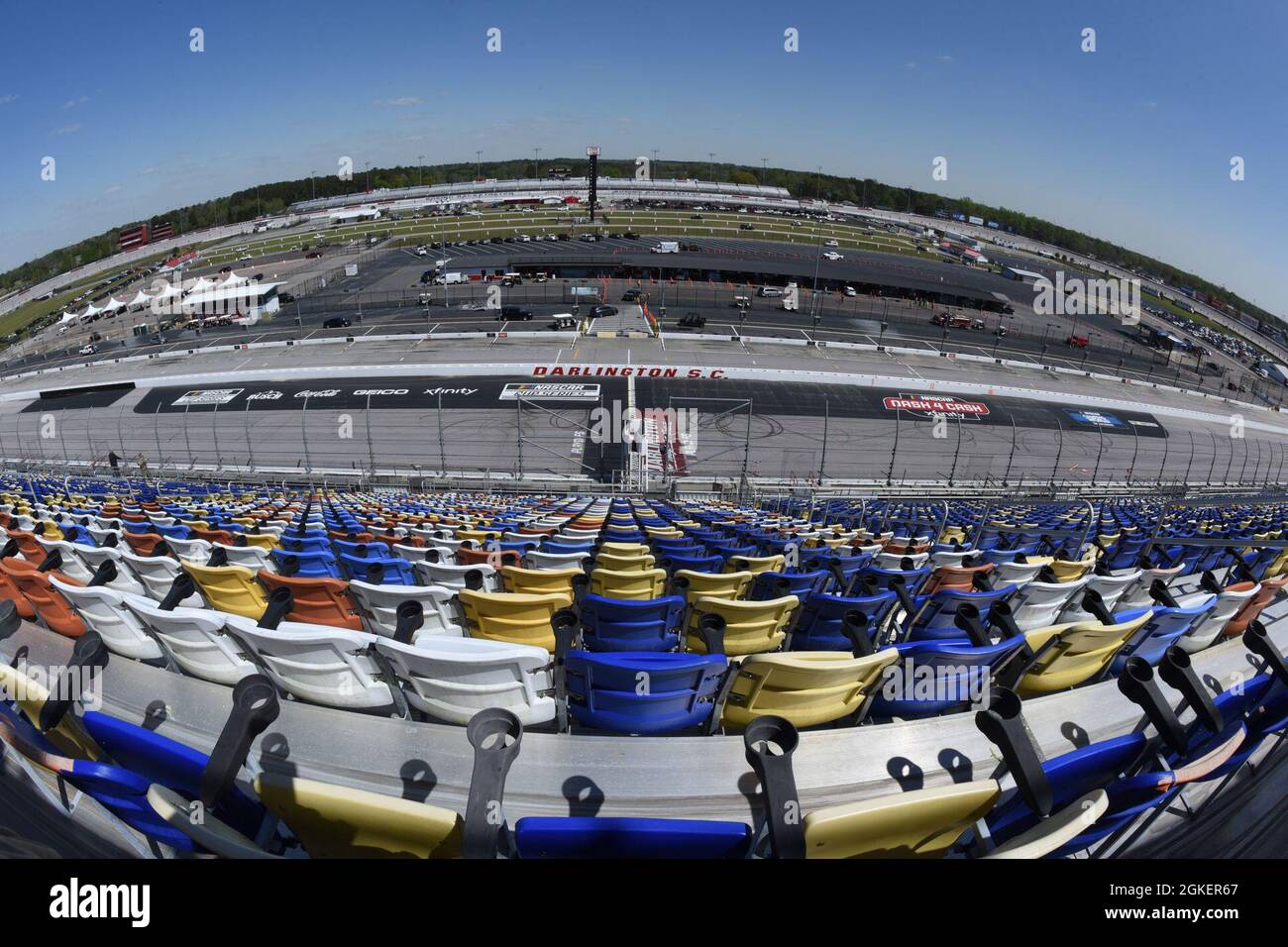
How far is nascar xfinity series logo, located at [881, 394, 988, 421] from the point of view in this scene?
1259 inches

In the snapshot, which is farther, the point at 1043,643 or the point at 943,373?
the point at 943,373

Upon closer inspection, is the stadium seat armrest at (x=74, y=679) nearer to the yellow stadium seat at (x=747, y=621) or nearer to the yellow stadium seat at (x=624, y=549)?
the yellow stadium seat at (x=747, y=621)

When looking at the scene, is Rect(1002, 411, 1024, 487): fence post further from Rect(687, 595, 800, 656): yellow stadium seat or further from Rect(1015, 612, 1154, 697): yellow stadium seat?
Rect(687, 595, 800, 656): yellow stadium seat

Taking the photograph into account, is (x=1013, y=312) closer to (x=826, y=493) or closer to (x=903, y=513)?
(x=826, y=493)

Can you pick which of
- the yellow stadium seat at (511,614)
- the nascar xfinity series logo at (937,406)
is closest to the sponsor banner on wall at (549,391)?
the nascar xfinity series logo at (937,406)

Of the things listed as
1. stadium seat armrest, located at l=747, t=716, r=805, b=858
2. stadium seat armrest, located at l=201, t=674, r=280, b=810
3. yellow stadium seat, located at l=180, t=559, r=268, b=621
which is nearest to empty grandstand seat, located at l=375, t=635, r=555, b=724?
stadium seat armrest, located at l=201, t=674, r=280, b=810

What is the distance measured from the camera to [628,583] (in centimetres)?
504

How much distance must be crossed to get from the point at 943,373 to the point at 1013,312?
36.9m

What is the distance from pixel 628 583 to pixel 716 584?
88cm

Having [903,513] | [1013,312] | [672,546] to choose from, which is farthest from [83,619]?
[1013,312]

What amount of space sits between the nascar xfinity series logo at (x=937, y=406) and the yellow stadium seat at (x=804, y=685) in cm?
3218

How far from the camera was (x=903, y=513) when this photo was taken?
15.6 meters

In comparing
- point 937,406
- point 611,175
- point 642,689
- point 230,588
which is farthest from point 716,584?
point 611,175
